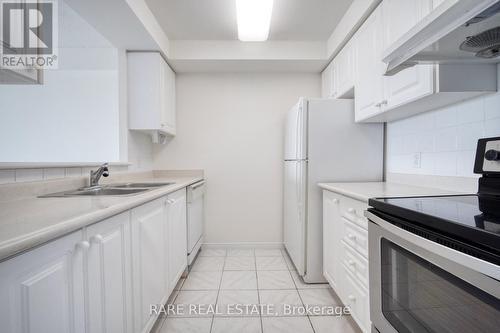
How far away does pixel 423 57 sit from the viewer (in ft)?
3.48

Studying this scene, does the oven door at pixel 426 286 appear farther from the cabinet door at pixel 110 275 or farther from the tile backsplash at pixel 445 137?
the cabinet door at pixel 110 275

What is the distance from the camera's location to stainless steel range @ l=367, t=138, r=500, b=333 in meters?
0.56

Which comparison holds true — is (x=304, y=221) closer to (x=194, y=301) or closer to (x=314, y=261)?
(x=314, y=261)

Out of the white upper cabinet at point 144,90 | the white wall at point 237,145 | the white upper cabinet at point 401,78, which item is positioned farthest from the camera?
the white wall at point 237,145

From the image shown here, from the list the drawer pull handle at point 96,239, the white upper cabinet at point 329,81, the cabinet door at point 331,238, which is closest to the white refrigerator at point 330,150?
the cabinet door at point 331,238

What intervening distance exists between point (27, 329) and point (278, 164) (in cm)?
266

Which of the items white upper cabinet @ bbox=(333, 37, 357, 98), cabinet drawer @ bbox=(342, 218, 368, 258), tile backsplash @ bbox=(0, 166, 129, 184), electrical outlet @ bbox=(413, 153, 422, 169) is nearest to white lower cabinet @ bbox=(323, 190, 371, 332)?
cabinet drawer @ bbox=(342, 218, 368, 258)

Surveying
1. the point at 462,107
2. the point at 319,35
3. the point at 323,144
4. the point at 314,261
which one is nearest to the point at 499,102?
the point at 462,107

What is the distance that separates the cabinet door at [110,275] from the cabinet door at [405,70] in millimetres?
1642

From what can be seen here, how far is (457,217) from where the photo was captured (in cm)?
70

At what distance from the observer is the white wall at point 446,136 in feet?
4.14

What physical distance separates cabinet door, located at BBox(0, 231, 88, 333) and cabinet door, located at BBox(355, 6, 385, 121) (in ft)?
6.10

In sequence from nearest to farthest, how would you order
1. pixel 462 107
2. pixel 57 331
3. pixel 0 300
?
pixel 0 300 < pixel 57 331 < pixel 462 107

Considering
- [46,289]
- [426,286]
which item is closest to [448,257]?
[426,286]
